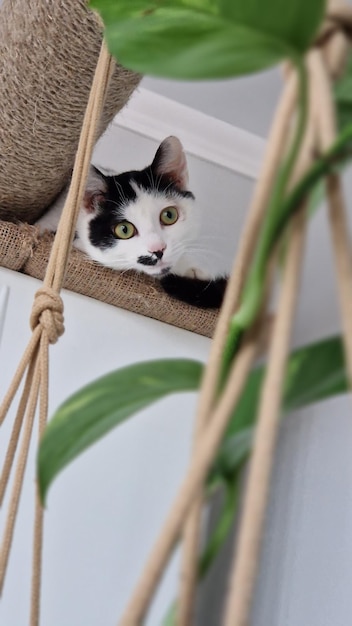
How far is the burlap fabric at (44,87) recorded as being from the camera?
89cm

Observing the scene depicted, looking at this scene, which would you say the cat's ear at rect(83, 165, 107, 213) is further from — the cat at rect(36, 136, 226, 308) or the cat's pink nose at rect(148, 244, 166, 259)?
the cat's pink nose at rect(148, 244, 166, 259)

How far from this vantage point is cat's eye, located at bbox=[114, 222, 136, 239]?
136 centimetres

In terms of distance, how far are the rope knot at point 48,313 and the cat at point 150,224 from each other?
0.65 metres

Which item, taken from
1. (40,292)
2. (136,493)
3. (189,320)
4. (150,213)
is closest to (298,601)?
(136,493)

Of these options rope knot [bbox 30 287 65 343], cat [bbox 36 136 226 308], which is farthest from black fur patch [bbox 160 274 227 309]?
rope knot [bbox 30 287 65 343]

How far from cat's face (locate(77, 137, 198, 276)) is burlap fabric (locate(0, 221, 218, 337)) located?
0.11 feet

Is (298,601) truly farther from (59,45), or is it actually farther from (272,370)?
(272,370)

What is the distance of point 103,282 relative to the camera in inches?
50.4

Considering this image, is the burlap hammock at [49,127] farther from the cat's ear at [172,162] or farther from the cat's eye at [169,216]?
A: the cat's ear at [172,162]

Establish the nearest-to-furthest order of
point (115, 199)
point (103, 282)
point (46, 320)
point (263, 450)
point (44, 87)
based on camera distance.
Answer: point (263, 450) → point (46, 320) → point (44, 87) → point (103, 282) → point (115, 199)

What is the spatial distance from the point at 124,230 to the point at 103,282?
0.14 meters

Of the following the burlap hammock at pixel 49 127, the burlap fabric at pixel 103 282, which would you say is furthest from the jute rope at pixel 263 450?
the burlap fabric at pixel 103 282

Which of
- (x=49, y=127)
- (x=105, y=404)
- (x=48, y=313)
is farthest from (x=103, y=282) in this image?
(x=105, y=404)

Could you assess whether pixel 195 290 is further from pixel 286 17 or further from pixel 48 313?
pixel 286 17
